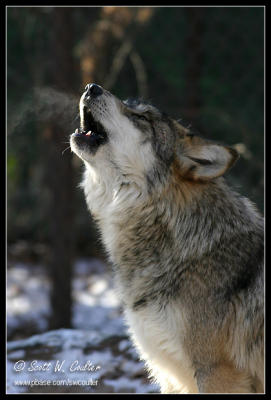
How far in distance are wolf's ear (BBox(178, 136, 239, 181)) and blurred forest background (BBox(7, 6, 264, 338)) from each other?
2359 millimetres

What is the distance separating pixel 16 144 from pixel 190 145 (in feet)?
24.1

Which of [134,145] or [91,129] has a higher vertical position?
[91,129]

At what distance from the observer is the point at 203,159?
4.21m

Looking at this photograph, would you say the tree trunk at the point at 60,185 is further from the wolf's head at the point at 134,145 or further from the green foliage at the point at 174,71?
the wolf's head at the point at 134,145

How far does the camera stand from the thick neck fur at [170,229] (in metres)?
4.17

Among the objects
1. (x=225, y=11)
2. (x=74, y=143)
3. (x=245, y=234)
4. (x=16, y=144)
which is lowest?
(x=245, y=234)

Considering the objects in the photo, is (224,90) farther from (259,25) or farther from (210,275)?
(210,275)

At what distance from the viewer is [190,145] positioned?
430 cm

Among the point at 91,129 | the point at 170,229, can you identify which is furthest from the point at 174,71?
the point at 170,229

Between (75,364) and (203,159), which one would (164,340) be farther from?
(75,364)

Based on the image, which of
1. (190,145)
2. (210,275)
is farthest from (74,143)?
(210,275)

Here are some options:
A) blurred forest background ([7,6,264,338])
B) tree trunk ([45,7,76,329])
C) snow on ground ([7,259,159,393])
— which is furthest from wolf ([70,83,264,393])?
tree trunk ([45,7,76,329])

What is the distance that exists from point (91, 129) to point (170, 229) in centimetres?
100

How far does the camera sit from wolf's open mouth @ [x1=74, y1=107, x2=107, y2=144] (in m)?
4.32
